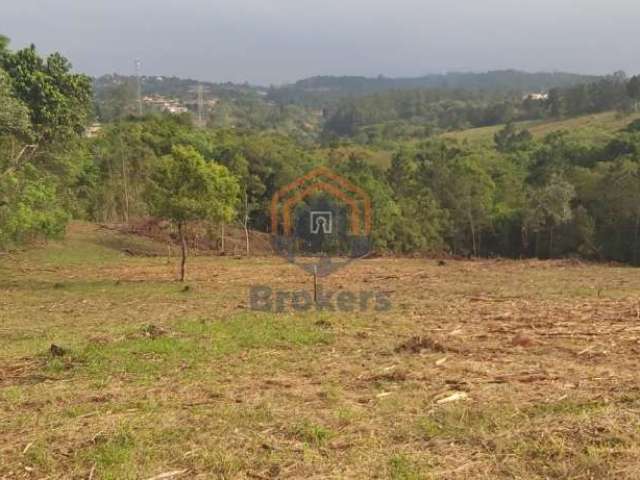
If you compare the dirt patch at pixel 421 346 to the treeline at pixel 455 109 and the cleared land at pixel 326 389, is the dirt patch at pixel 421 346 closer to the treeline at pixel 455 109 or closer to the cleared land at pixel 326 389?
the cleared land at pixel 326 389

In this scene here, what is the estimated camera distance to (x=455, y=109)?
154 m

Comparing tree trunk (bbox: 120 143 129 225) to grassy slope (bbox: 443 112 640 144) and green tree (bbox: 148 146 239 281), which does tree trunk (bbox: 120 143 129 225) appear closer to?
green tree (bbox: 148 146 239 281)

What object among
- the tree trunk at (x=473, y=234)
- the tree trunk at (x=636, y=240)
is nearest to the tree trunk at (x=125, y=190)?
the tree trunk at (x=473, y=234)

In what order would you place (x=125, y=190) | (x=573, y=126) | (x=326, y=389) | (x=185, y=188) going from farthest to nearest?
(x=573, y=126), (x=125, y=190), (x=185, y=188), (x=326, y=389)

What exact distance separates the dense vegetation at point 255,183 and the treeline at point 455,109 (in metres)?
41.2

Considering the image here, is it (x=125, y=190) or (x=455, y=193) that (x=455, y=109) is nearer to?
(x=455, y=193)

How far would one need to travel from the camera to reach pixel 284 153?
153ft

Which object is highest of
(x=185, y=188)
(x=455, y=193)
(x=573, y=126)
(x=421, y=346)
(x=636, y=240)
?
(x=573, y=126)

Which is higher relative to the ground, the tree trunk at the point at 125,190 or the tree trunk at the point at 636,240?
the tree trunk at the point at 125,190

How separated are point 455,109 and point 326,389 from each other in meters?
155

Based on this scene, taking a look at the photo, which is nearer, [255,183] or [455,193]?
[255,183]

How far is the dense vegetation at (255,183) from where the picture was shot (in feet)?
60.3

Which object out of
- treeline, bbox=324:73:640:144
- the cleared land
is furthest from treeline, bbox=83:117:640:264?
treeline, bbox=324:73:640:144

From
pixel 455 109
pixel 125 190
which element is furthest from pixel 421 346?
pixel 455 109
